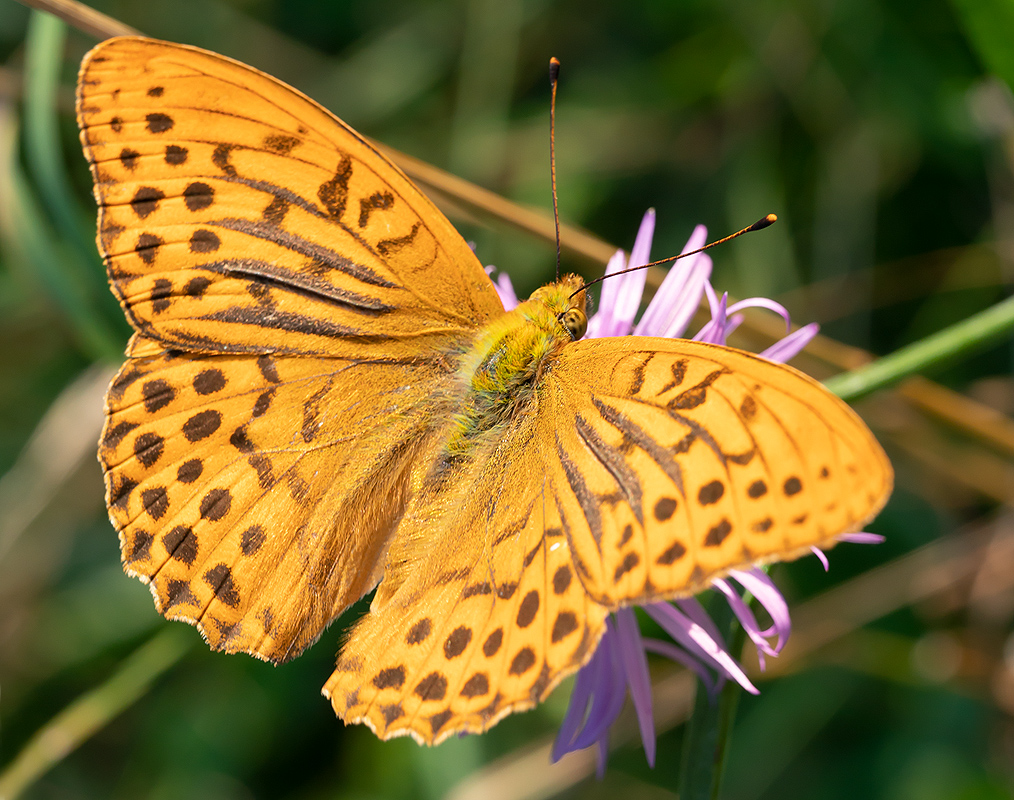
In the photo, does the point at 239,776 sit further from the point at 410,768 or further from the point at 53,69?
the point at 53,69

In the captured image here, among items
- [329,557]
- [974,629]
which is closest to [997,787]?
[974,629]

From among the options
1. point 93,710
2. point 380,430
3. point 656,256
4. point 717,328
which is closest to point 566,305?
point 717,328

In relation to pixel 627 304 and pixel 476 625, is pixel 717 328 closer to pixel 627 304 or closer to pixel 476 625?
pixel 627 304

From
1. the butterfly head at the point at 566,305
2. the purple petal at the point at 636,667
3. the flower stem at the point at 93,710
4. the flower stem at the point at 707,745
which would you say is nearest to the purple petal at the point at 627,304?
the butterfly head at the point at 566,305

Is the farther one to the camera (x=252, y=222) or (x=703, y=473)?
(x=252, y=222)

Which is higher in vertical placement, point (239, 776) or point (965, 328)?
point (965, 328)

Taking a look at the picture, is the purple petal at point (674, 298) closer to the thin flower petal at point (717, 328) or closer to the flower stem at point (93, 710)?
the thin flower petal at point (717, 328)
